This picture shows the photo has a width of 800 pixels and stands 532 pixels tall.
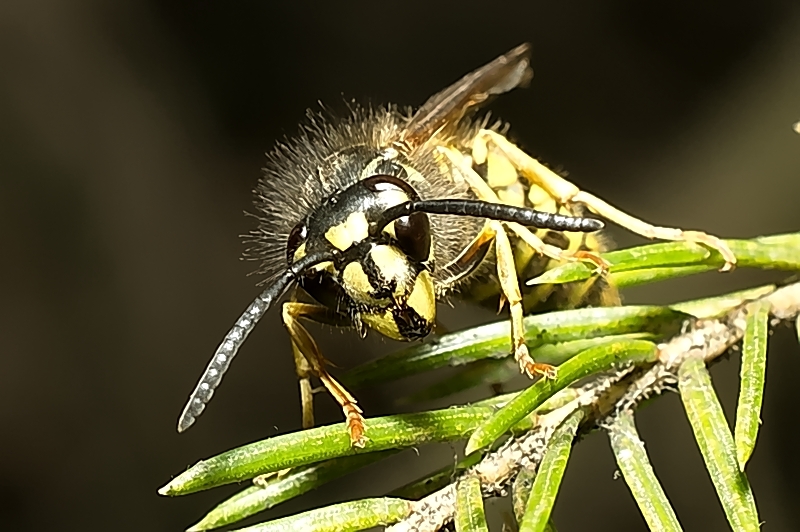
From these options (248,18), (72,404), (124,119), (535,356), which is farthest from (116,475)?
(535,356)

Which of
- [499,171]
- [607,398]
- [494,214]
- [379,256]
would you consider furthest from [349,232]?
[499,171]

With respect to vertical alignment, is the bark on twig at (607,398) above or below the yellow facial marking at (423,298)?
below

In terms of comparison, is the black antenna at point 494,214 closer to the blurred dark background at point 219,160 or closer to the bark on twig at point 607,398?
the bark on twig at point 607,398

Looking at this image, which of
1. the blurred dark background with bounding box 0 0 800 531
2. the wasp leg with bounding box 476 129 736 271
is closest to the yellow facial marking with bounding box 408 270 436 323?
the wasp leg with bounding box 476 129 736 271

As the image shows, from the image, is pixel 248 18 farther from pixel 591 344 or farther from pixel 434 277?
pixel 591 344

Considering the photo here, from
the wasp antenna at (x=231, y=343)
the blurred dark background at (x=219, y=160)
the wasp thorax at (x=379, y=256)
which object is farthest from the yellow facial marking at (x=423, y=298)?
the blurred dark background at (x=219, y=160)

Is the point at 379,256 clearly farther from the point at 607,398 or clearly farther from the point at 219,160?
the point at 219,160

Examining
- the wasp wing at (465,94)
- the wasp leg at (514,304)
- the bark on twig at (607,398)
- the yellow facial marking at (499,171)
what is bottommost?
the bark on twig at (607,398)
